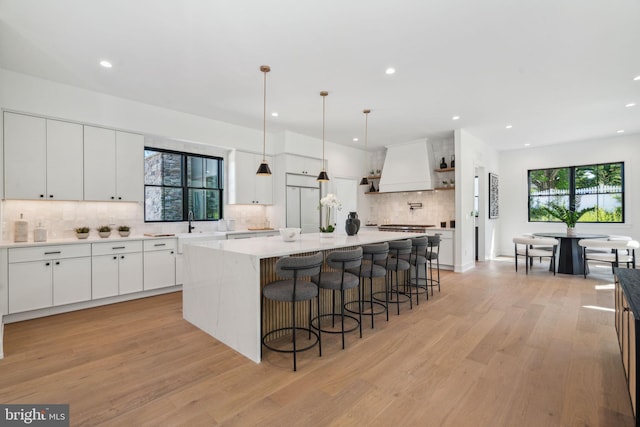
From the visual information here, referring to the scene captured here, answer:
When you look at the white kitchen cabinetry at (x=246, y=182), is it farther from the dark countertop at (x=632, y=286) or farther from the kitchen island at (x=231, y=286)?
the dark countertop at (x=632, y=286)

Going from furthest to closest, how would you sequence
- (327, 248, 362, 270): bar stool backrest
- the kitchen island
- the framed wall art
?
1. the framed wall art
2. (327, 248, 362, 270): bar stool backrest
3. the kitchen island

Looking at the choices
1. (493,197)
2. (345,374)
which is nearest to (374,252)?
(345,374)

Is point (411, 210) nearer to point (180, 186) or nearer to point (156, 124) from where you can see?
point (180, 186)

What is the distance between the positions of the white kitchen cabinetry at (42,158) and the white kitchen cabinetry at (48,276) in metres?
0.69

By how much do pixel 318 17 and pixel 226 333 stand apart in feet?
9.51

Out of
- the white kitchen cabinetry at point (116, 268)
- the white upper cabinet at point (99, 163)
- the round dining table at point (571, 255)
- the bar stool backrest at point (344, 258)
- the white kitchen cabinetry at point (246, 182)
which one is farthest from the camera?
A: the round dining table at point (571, 255)

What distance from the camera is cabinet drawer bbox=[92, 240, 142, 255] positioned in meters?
4.03

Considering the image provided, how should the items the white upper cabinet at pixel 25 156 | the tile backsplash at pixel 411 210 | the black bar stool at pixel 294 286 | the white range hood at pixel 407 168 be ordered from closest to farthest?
the black bar stool at pixel 294 286 < the white upper cabinet at pixel 25 156 < the white range hood at pixel 407 168 < the tile backsplash at pixel 411 210

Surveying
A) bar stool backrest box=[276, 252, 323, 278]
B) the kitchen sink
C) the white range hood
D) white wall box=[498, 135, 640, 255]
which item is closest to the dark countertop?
bar stool backrest box=[276, 252, 323, 278]

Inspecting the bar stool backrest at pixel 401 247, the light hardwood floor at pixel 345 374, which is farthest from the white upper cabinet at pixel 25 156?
the bar stool backrest at pixel 401 247

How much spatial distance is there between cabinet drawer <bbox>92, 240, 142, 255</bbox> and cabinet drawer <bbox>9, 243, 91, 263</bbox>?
0.10m

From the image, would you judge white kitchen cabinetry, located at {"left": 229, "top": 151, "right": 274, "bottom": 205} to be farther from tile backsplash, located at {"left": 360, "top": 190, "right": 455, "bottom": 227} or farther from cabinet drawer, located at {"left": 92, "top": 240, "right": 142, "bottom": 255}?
tile backsplash, located at {"left": 360, "top": 190, "right": 455, "bottom": 227}

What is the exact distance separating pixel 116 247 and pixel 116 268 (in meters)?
0.28

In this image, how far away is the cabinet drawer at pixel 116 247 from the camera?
403 centimetres
